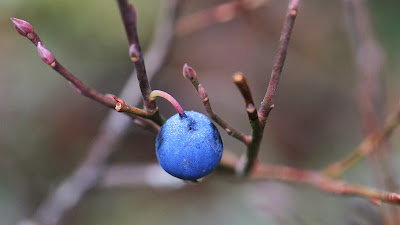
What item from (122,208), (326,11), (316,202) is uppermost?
(326,11)

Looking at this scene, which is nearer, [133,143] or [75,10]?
[75,10]

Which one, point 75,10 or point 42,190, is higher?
point 75,10

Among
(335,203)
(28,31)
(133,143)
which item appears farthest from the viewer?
(133,143)

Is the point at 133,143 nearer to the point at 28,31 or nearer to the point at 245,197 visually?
the point at 245,197

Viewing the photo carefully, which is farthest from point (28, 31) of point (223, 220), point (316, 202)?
point (316, 202)

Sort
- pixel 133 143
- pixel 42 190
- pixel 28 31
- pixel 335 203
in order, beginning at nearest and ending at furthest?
pixel 28 31
pixel 335 203
pixel 42 190
pixel 133 143

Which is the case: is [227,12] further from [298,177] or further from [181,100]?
[181,100]

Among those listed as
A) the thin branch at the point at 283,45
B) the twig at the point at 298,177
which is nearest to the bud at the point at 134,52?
the thin branch at the point at 283,45
